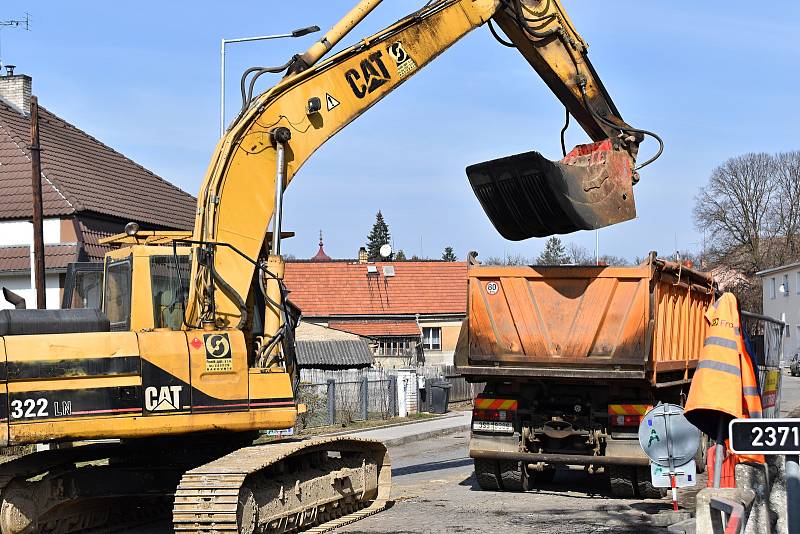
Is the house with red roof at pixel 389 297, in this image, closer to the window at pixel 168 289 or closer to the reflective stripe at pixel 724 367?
the window at pixel 168 289

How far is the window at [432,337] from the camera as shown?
52500 millimetres

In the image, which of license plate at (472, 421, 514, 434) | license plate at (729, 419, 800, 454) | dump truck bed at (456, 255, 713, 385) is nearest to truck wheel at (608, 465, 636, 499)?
dump truck bed at (456, 255, 713, 385)

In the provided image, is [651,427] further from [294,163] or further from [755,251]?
[755,251]

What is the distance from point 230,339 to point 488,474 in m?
4.94

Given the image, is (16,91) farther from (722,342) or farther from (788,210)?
(788,210)

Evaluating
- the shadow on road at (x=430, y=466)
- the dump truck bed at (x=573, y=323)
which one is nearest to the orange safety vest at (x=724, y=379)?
the dump truck bed at (x=573, y=323)

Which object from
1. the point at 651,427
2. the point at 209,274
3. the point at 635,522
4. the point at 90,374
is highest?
the point at 209,274

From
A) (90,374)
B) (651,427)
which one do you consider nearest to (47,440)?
(90,374)

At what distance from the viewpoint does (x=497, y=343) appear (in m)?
13.8

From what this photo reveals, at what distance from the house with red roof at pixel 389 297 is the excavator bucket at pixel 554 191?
36.9m

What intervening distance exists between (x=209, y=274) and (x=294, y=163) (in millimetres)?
1678

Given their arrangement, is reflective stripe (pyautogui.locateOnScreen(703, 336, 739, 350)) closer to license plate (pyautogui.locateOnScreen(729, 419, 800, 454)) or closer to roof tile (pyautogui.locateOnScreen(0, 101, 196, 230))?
license plate (pyautogui.locateOnScreen(729, 419, 800, 454))

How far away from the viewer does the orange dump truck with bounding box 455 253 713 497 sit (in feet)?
43.1

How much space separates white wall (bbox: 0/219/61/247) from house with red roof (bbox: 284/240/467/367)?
25.6 meters
